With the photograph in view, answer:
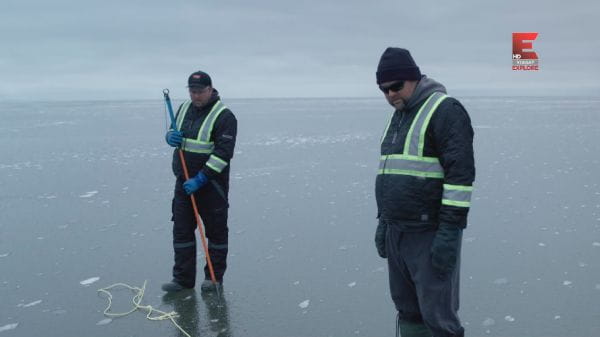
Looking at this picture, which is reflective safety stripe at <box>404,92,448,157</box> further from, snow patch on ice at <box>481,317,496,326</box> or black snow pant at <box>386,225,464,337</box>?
snow patch on ice at <box>481,317,496,326</box>

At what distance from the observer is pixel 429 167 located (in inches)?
102

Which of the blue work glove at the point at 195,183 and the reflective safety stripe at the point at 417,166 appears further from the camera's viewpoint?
the blue work glove at the point at 195,183

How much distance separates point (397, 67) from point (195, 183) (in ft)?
6.50

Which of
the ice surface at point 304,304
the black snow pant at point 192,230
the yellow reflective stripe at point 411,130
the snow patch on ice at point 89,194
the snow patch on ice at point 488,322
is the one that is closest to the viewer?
the yellow reflective stripe at point 411,130

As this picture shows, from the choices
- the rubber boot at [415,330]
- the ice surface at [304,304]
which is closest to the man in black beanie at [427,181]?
the rubber boot at [415,330]

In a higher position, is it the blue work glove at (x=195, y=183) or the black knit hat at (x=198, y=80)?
the black knit hat at (x=198, y=80)

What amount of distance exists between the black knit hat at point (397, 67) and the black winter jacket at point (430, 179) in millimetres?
79

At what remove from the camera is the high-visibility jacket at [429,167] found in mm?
2504

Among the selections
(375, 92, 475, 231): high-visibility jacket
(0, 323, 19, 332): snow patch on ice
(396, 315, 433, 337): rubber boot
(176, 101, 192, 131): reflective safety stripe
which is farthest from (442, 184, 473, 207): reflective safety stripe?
(0, 323, 19, 332): snow patch on ice

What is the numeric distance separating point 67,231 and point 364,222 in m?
3.18

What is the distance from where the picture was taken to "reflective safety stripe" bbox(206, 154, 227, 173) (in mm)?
4090

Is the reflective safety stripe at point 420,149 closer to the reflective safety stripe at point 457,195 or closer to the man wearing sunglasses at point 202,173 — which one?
the reflective safety stripe at point 457,195

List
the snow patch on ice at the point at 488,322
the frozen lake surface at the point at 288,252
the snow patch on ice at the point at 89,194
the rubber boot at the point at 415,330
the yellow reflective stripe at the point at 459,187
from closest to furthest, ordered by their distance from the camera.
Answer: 1. the yellow reflective stripe at the point at 459,187
2. the rubber boot at the point at 415,330
3. the snow patch on ice at the point at 488,322
4. the frozen lake surface at the point at 288,252
5. the snow patch on ice at the point at 89,194

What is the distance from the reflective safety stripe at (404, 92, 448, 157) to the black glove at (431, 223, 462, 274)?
0.36 metres
